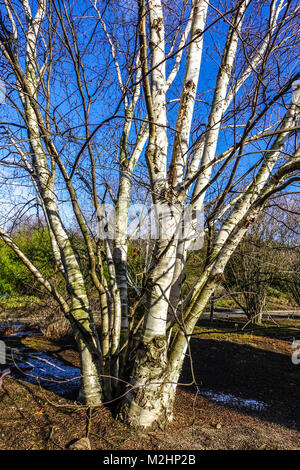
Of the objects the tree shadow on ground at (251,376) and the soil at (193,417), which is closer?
the soil at (193,417)

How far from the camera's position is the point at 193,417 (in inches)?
86.4

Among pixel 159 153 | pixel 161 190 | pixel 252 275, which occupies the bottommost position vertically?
pixel 252 275

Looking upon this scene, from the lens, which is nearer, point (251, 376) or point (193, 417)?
point (193, 417)

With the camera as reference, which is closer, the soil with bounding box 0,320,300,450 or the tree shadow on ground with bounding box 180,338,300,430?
Result: the soil with bounding box 0,320,300,450

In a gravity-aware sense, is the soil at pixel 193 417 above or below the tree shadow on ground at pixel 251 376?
above

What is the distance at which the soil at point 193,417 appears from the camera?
2.11 m

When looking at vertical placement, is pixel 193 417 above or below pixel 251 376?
above

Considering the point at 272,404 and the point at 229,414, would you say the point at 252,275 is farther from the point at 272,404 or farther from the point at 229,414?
the point at 229,414

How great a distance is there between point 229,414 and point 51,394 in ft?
5.65

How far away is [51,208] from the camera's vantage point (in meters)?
2.69

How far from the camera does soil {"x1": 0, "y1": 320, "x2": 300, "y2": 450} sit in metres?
2.11

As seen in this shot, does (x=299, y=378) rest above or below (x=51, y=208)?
below

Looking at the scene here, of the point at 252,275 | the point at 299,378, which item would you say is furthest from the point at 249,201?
the point at 252,275
